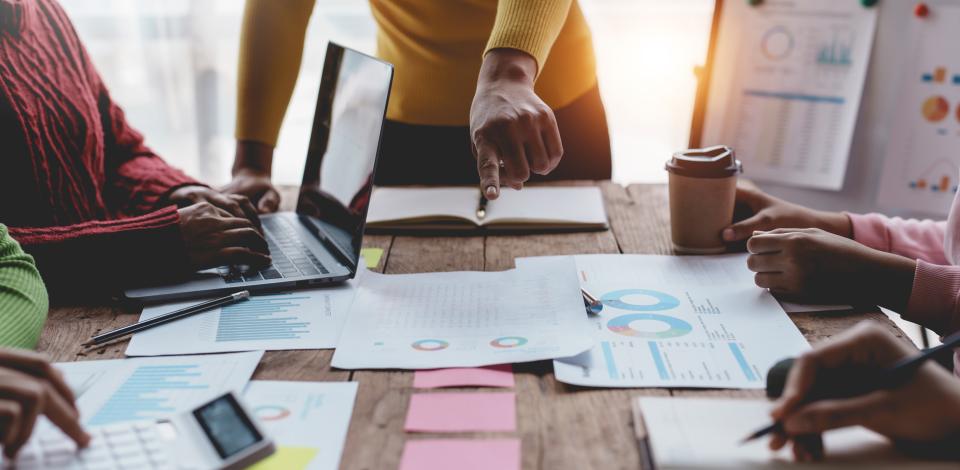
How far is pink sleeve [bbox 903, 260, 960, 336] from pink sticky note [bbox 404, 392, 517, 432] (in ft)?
1.68

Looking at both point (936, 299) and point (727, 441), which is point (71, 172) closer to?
point (727, 441)

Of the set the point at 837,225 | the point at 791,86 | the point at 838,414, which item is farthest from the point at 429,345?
the point at 791,86

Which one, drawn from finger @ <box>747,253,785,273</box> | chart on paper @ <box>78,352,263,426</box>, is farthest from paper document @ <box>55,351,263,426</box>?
finger @ <box>747,253,785,273</box>

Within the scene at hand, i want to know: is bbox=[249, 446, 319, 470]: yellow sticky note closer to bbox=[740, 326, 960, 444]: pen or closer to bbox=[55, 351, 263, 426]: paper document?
bbox=[55, 351, 263, 426]: paper document

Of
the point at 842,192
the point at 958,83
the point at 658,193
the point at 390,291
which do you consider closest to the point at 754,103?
the point at 842,192

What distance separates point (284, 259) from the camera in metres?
1.06

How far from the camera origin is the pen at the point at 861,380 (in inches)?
23.7

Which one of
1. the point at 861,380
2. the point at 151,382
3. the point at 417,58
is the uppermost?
the point at 417,58

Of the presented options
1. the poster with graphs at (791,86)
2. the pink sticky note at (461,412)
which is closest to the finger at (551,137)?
the pink sticky note at (461,412)

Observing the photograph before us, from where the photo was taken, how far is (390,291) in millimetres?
969

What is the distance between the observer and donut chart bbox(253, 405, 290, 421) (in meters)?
0.68

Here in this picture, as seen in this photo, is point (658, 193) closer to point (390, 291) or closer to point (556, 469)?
point (390, 291)

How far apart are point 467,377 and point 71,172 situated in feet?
2.44

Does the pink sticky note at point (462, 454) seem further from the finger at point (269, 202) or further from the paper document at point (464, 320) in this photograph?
the finger at point (269, 202)
